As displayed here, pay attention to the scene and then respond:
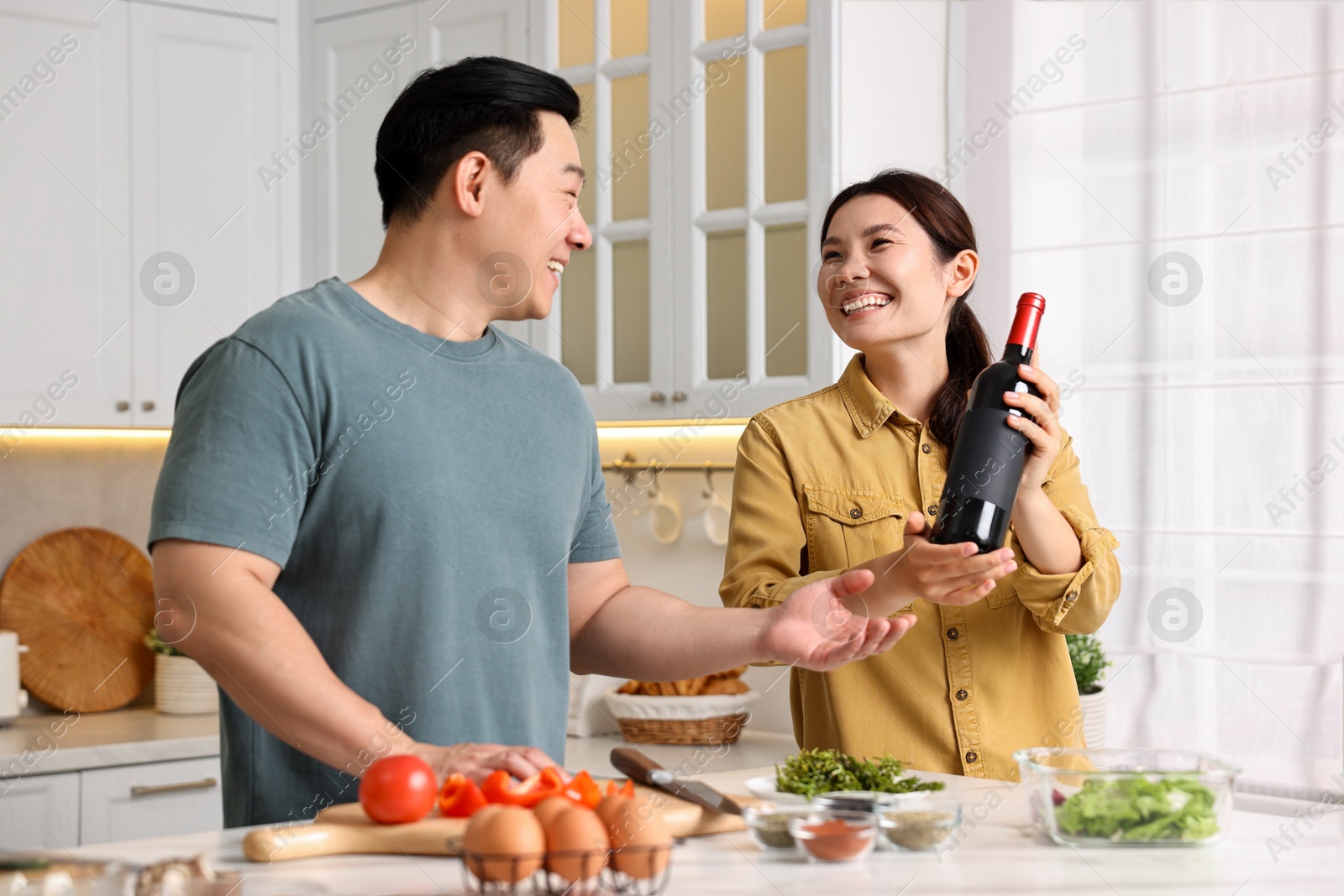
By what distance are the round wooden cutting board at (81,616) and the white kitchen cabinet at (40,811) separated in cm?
51

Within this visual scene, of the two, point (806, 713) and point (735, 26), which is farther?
point (735, 26)

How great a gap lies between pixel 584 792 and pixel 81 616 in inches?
96.8

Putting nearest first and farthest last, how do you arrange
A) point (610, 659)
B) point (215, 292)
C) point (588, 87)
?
point (610, 659) → point (588, 87) → point (215, 292)

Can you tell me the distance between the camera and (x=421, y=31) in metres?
3.01

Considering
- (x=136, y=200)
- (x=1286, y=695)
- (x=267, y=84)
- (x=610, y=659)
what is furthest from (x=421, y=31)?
(x=1286, y=695)

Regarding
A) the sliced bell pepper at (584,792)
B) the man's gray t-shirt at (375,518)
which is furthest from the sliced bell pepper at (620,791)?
the man's gray t-shirt at (375,518)

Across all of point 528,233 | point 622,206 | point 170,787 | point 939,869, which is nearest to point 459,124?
point 528,233

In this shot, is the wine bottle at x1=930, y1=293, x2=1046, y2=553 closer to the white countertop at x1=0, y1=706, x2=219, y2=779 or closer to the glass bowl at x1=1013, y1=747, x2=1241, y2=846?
the glass bowl at x1=1013, y1=747, x2=1241, y2=846

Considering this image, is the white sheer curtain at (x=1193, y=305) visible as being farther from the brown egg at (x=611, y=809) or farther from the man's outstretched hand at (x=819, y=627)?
the brown egg at (x=611, y=809)

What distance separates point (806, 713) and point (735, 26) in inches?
57.4

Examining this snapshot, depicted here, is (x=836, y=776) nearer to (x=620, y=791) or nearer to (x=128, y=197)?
(x=620, y=791)

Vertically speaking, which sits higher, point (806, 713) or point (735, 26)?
point (735, 26)

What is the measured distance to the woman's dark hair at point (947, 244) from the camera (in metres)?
1.66

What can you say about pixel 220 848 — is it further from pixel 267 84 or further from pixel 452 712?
pixel 267 84
